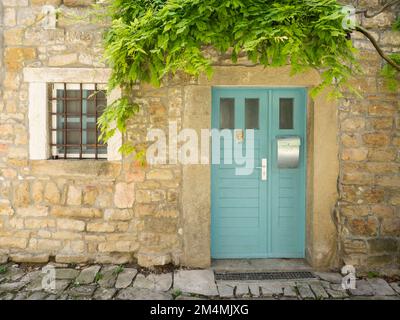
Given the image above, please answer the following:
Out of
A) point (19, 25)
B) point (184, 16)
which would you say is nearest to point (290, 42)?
point (184, 16)

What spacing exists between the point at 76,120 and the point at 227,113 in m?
1.89

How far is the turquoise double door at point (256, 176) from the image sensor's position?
4230mm

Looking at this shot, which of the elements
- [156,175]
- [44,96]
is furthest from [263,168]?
[44,96]

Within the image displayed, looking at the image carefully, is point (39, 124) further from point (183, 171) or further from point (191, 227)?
point (191, 227)

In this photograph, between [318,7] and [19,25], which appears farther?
[19,25]

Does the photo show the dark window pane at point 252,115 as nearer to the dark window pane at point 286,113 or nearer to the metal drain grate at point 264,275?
the dark window pane at point 286,113

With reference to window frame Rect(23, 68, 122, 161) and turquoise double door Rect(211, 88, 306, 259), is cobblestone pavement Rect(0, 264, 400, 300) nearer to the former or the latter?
turquoise double door Rect(211, 88, 306, 259)

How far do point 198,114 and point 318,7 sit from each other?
1.66 m

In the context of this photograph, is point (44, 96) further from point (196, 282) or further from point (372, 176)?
point (372, 176)

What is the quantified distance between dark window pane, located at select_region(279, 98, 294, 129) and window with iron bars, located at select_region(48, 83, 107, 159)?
2.20 m

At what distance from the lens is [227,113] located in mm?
4250

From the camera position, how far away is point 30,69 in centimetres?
402

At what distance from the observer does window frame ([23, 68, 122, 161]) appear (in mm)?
4023

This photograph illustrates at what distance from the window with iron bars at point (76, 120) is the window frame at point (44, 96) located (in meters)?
0.12
